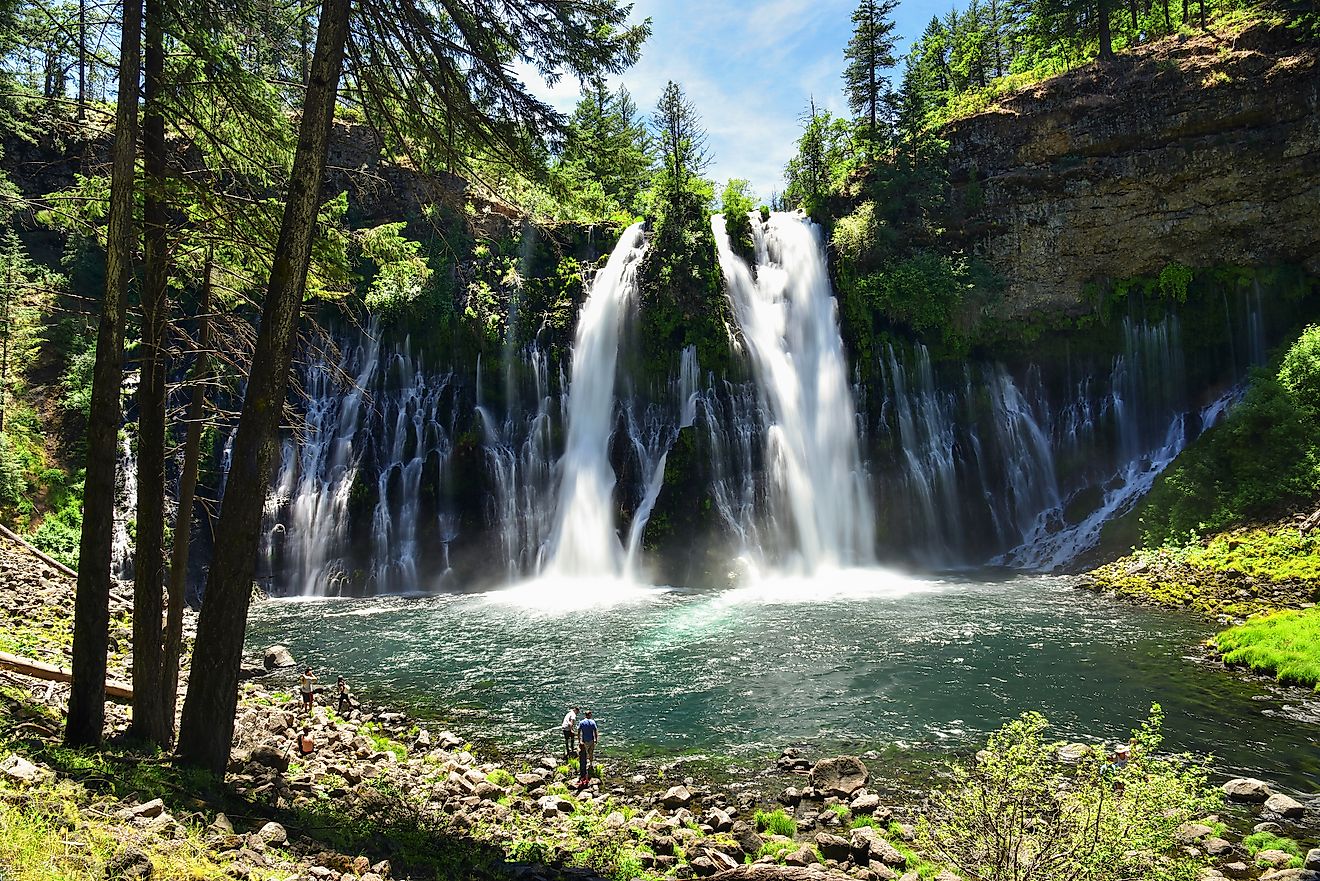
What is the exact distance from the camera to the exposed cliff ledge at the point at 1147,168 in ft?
88.8

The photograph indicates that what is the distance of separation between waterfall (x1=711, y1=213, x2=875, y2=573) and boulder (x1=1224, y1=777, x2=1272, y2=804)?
1766 cm

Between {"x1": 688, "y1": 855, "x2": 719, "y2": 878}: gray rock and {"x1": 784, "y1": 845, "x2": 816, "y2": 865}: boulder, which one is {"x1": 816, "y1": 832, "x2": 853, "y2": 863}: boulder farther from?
{"x1": 688, "y1": 855, "x2": 719, "y2": 878}: gray rock

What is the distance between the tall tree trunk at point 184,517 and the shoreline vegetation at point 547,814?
656mm

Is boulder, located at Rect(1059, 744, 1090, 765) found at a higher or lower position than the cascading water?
lower

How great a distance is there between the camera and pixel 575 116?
8320mm

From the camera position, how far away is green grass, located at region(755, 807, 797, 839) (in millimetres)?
7883

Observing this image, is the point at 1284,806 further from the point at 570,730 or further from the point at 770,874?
the point at 570,730

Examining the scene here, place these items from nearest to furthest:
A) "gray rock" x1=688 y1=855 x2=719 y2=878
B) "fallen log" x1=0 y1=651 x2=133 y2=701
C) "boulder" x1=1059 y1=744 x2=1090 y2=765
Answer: "gray rock" x1=688 y1=855 x2=719 y2=878
"fallen log" x1=0 y1=651 x2=133 y2=701
"boulder" x1=1059 y1=744 x2=1090 y2=765

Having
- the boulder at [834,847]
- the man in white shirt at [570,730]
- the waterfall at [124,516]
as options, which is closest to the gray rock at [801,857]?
the boulder at [834,847]

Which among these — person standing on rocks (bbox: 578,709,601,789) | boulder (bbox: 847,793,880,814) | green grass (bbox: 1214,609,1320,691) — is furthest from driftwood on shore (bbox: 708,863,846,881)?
green grass (bbox: 1214,609,1320,691)

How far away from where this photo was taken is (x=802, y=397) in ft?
94.7

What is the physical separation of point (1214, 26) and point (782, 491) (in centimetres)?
2731

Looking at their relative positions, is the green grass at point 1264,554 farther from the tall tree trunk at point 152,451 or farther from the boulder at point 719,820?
the tall tree trunk at point 152,451

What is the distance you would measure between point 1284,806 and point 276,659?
16.7m
